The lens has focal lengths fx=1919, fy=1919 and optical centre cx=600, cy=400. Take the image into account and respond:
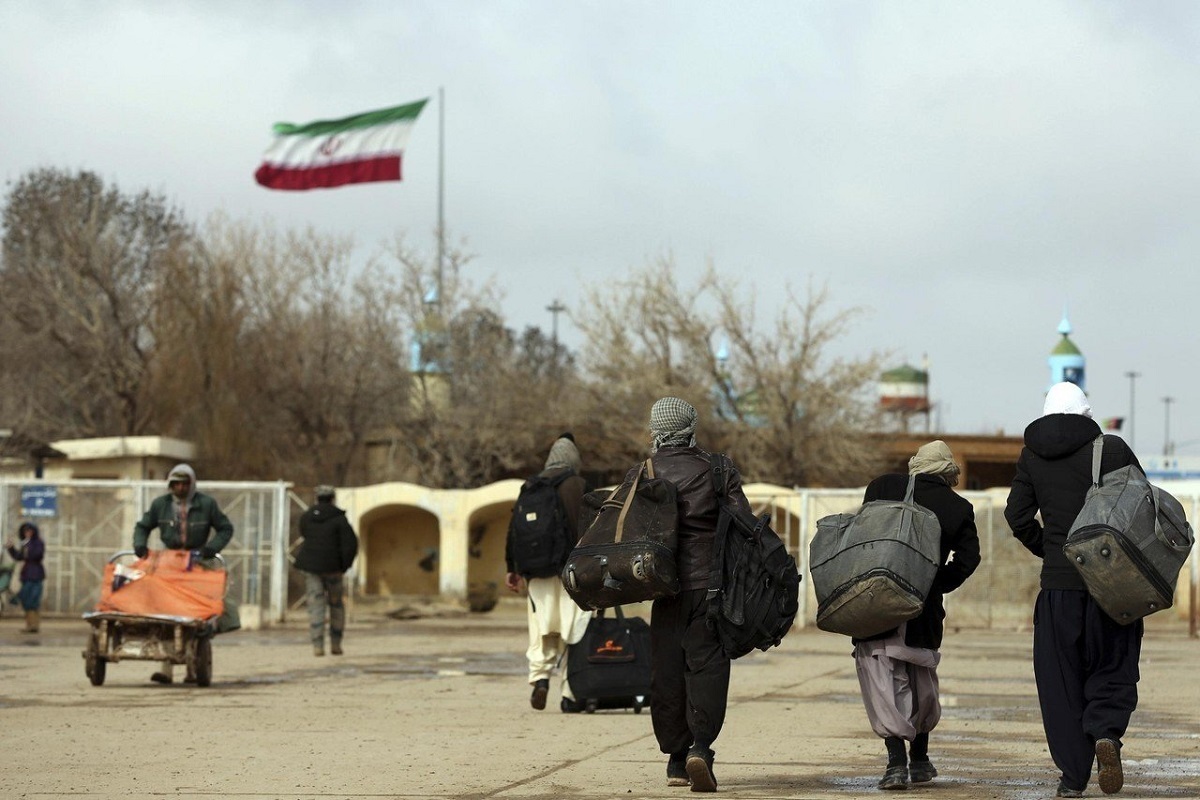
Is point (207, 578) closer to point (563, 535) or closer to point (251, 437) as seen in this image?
point (563, 535)

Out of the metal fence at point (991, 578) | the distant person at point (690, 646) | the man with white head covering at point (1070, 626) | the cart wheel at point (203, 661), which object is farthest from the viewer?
the metal fence at point (991, 578)

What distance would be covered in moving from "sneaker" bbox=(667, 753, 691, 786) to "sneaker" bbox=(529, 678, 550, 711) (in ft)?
15.8

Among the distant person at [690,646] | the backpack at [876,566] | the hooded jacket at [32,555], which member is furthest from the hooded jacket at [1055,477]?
the hooded jacket at [32,555]

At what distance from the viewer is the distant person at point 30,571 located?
2670cm

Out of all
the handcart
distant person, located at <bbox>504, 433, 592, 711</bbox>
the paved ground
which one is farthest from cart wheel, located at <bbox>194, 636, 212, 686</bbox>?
distant person, located at <bbox>504, 433, 592, 711</bbox>

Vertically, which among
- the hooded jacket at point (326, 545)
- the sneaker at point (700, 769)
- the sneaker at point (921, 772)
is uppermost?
the hooded jacket at point (326, 545)

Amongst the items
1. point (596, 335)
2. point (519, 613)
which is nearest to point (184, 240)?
point (596, 335)

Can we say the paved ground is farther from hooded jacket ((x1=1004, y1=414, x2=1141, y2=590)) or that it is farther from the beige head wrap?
the beige head wrap

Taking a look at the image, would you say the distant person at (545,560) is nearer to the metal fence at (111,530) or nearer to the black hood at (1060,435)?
the black hood at (1060,435)

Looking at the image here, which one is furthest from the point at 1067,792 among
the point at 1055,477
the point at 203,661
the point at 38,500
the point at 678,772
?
the point at 38,500

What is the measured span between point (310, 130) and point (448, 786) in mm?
41231

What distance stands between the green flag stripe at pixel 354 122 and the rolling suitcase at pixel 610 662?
121ft

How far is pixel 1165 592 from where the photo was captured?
8469mm

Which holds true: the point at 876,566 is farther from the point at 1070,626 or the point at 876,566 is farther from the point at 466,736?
the point at 466,736
